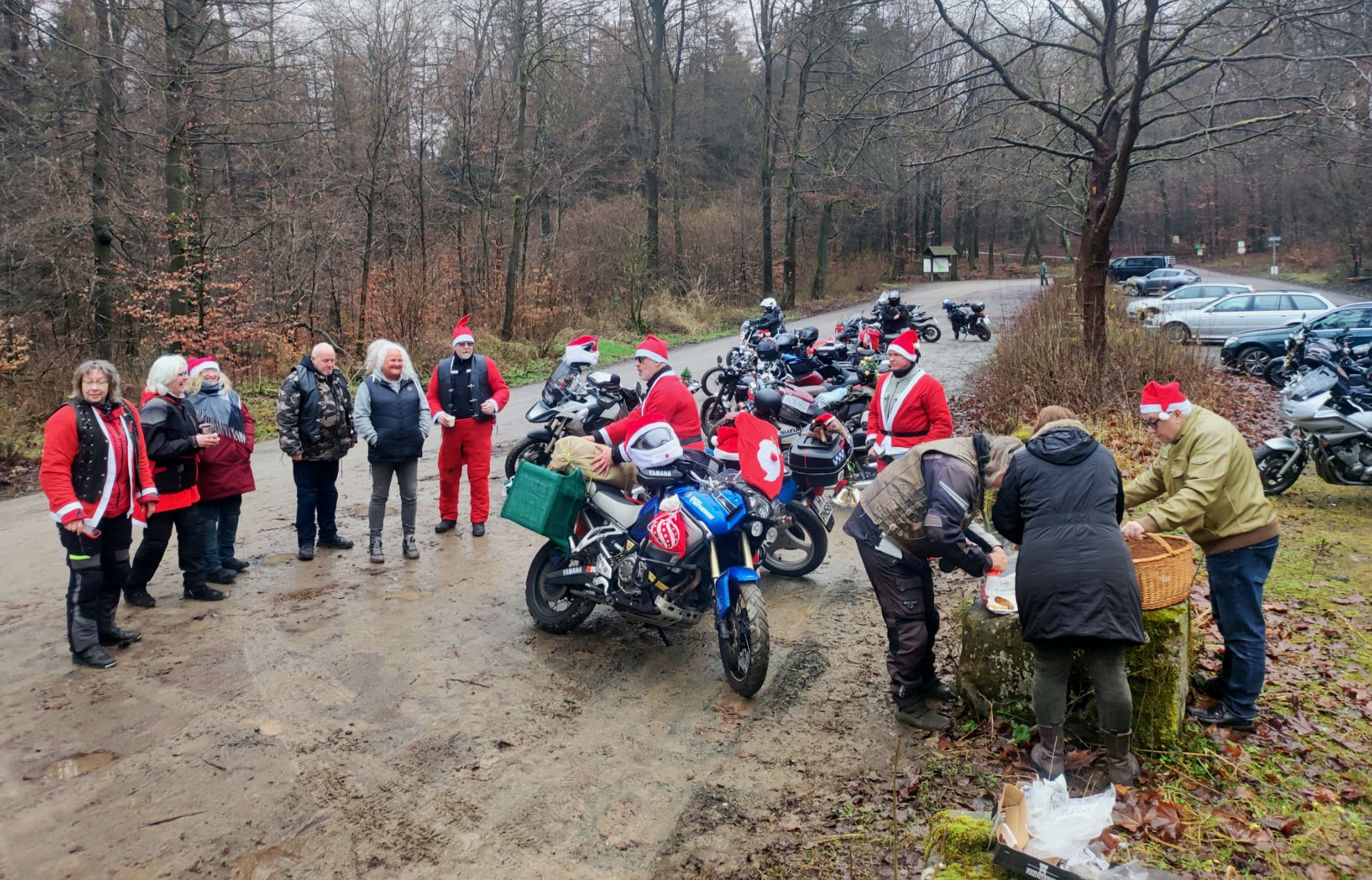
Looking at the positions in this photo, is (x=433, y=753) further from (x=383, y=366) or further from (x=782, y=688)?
(x=383, y=366)

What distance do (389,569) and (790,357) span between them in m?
7.05

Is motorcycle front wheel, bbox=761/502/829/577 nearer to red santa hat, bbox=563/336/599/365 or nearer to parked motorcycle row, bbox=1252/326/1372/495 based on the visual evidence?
red santa hat, bbox=563/336/599/365

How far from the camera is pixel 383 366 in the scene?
23.2ft

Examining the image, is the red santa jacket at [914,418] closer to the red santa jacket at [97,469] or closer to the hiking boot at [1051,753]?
the hiking boot at [1051,753]

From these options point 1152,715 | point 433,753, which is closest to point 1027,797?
point 1152,715

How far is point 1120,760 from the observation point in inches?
148

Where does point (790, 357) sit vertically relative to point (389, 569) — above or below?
above

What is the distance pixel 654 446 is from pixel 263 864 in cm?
281

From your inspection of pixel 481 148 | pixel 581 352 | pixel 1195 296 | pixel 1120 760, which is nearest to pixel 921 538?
pixel 1120 760

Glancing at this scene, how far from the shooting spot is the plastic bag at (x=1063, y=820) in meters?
3.08

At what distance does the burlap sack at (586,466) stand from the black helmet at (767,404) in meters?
2.31

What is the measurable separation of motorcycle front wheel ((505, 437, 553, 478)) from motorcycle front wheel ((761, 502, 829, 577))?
9.35 ft

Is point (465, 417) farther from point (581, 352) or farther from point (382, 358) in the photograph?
point (581, 352)

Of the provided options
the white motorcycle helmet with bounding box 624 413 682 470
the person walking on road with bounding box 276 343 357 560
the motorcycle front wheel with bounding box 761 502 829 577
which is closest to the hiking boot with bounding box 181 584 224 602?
the person walking on road with bounding box 276 343 357 560
